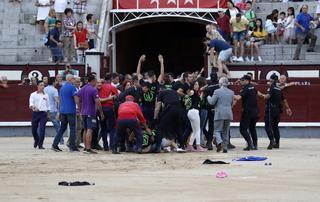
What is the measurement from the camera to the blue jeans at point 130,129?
2116cm

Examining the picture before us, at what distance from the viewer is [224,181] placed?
15.9 m

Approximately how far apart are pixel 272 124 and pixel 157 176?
7107 mm

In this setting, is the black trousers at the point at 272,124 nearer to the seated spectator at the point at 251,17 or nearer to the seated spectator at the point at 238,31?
the seated spectator at the point at 238,31

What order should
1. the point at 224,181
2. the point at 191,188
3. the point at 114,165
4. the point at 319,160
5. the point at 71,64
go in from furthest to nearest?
the point at 71,64 < the point at 319,160 < the point at 114,165 < the point at 224,181 < the point at 191,188

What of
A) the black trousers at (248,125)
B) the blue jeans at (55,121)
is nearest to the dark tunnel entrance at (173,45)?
the blue jeans at (55,121)

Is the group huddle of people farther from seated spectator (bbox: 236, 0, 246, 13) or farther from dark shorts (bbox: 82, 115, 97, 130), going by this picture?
seated spectator (bbox: 236, 0, 246, 13)

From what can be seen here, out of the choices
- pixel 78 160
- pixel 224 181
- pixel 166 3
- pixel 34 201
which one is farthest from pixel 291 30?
pixel 34 201

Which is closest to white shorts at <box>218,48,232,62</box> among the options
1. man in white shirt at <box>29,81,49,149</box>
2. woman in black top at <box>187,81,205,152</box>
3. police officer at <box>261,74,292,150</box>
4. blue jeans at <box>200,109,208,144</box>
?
police officer at <box>261,74,292,150</box>

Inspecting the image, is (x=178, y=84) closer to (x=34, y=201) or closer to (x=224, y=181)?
(x=224, y=181)

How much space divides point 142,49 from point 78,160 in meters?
22.0

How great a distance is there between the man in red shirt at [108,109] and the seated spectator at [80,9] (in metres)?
11.8

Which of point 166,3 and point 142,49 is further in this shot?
point 142,49

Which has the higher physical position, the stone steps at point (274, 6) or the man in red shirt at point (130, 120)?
the stone steps at point (274, 6)

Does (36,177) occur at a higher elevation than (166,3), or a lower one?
lower
